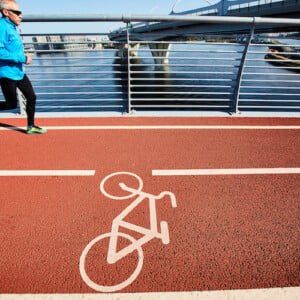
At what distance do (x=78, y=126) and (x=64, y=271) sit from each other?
285 cm

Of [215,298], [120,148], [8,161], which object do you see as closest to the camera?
[215,298]

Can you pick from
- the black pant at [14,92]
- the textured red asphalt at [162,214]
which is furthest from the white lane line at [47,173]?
the black pant at [14,92]

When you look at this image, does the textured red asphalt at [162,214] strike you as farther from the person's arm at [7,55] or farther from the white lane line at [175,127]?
the person's arm at [7,55]

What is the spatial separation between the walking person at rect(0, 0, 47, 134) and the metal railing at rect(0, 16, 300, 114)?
14.5 inches

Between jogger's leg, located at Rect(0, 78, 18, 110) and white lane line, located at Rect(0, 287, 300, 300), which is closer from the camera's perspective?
white lane line, located at Rect(0, 287, 300, 300)

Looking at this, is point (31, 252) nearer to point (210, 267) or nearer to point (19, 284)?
point (19, 284)

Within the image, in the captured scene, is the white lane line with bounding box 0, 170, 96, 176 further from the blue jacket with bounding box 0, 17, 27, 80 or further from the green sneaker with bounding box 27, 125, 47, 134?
the blue jacket with bounding box 0, 17, 27, 80

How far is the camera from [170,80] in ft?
101

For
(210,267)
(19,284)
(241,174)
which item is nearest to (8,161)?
(19,284)

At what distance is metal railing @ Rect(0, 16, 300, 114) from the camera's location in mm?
Result: 3754

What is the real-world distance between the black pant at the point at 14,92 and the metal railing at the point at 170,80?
0.97 feet

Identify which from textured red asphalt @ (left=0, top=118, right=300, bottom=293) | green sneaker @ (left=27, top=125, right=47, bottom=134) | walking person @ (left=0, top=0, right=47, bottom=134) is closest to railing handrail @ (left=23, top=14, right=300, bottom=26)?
walking person @ (left=0, top=0, right=47, bottom=134)

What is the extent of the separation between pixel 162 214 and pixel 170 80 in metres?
30.7

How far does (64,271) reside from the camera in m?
1.61
